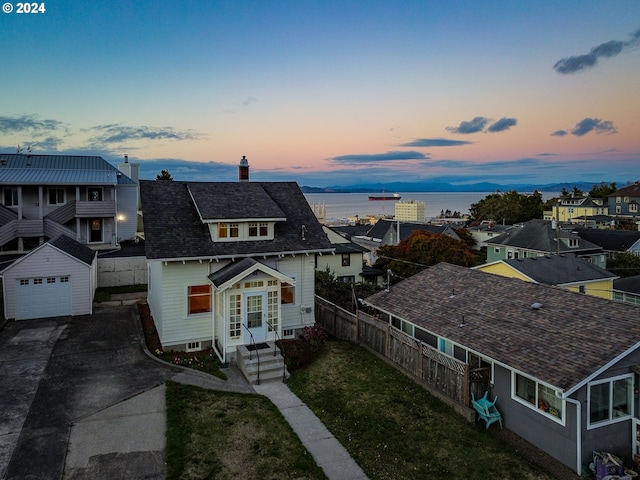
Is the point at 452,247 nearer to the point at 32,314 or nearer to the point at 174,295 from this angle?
the point at 174,295

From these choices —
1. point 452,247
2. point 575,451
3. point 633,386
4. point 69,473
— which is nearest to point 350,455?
point 575,451

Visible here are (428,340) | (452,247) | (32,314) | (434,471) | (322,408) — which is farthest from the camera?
(452,247)

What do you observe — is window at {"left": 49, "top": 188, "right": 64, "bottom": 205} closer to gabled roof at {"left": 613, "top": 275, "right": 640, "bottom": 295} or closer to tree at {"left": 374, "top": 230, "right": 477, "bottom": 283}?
tree at {"left": 374, "top": 230, "right": 477, "bottom": 283}

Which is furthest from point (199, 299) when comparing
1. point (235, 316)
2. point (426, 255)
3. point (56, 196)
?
point (426, 255)

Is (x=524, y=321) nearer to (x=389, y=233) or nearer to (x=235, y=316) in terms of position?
(x=235, y=316)

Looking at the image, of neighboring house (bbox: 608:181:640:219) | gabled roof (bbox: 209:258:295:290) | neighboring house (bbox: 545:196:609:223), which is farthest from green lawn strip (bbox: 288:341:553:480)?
neighboring house (bbox: 608:181:640:219)

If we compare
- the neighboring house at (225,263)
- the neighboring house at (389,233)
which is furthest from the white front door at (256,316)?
the neighboring house at (389,233)
